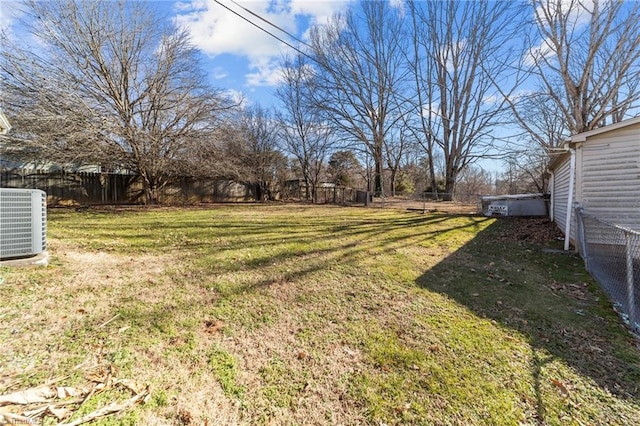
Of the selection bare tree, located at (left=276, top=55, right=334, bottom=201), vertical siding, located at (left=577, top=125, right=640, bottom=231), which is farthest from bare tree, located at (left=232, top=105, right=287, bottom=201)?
vertical siding, located at (left=577, top=125, right=640, bottom=231)

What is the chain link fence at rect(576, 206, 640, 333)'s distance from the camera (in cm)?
323

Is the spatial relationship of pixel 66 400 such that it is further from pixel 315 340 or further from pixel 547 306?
pixel 547 306

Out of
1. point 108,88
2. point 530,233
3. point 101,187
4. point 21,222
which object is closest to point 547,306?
point 530,233

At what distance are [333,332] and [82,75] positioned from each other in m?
13.5

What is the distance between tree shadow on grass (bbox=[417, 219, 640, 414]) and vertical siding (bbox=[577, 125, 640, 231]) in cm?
139

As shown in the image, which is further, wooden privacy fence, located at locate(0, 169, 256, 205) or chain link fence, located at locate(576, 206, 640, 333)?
wooden privacy fence, located at locate(0, 169, 256, 205)

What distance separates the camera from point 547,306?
143 inches

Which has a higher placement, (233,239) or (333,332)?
(233,239)

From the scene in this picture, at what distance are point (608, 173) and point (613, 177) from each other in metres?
0.12

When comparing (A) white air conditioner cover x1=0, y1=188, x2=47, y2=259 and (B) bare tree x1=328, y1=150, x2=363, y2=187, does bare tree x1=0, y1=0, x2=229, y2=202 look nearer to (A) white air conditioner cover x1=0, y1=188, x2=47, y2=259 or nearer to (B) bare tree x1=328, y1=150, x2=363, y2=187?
(A) white air conditioner cover x1=0, y1=188, x2=47, y2=259

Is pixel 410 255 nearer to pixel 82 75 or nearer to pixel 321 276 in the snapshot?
pixel 321 276

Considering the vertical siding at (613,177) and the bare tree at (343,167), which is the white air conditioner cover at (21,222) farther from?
the bare tree at (343,167)

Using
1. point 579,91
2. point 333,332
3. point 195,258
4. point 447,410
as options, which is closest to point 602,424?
point 447,410

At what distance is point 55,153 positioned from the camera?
32.9 ft
